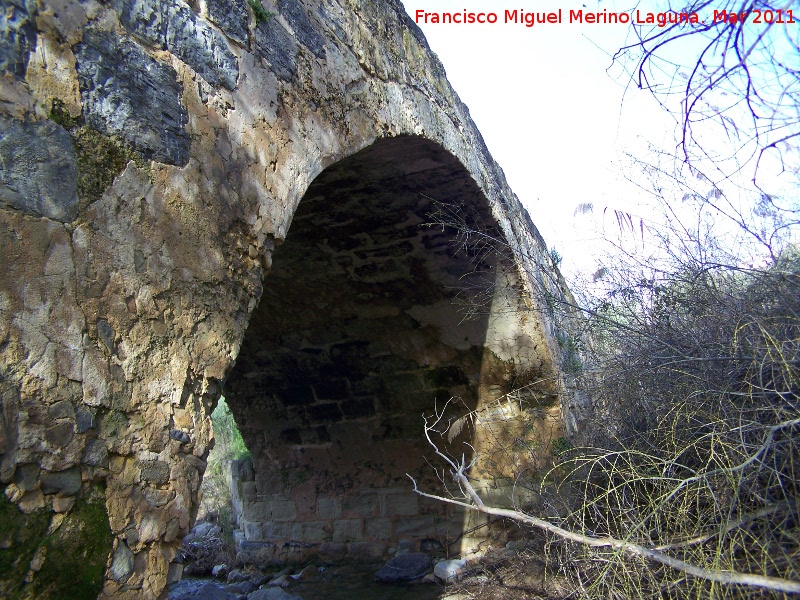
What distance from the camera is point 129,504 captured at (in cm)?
145

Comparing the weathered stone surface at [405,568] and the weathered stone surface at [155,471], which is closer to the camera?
the weathered stone surface at [155,471]

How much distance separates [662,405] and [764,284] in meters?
0.69

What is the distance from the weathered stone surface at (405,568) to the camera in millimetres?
4910

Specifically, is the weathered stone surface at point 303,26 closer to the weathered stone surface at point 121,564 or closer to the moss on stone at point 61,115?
the moss on stone at point 61,115

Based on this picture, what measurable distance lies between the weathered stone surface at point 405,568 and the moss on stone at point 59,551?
3.90 m

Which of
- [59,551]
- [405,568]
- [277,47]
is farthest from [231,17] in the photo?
[405,568]

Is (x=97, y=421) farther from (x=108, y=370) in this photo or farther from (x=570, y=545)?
(x=570, y=545)

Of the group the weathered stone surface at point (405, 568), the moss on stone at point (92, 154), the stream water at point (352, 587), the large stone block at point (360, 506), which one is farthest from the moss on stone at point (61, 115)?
the large stone block at point (360, 506)

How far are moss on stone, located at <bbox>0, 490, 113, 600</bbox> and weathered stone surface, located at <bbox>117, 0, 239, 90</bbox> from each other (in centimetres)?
116

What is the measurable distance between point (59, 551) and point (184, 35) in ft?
4.41

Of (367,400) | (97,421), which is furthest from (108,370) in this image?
(367,400)

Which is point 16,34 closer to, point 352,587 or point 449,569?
point 449,569

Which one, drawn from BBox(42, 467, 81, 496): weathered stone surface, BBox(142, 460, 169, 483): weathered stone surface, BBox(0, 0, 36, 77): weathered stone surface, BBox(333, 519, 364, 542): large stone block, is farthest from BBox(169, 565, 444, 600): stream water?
BBox(0, 0, 36, 77): weathered stone surface

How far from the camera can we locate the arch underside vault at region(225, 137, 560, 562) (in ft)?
13.5
